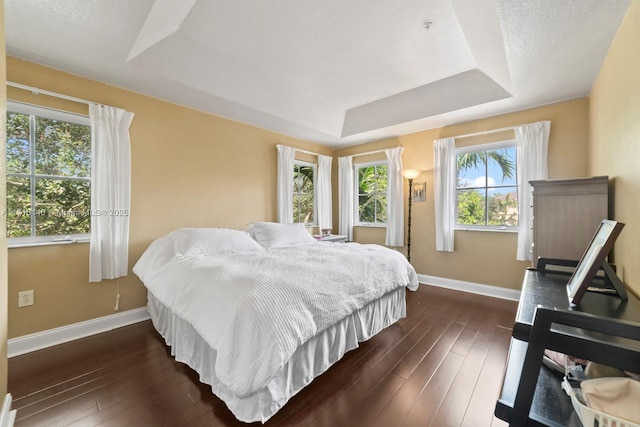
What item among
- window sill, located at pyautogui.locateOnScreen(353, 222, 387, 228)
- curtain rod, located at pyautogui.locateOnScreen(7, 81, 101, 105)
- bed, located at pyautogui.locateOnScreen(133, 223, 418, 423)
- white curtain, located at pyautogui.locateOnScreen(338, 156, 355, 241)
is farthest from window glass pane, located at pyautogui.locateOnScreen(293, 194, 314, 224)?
curtain rod, located at pyautogui.locateOnScreen(7, 81, 101, 105)

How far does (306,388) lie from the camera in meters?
1.70

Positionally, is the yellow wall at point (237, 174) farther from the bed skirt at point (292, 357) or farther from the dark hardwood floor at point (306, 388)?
the bed skirt at point (292, 357)

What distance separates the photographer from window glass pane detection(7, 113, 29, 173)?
2131 millimetres

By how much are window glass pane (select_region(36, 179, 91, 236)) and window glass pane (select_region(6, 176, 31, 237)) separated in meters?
0.06

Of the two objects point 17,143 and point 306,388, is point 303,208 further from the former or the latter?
point 17,143

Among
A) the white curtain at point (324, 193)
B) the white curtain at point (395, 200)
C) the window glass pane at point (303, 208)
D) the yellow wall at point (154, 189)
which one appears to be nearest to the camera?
the yellow wall at point (154, 189)

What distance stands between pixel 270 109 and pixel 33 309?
2929 millimetres

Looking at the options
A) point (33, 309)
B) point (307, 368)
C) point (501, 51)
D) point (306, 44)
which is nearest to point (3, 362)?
point (33, 309)

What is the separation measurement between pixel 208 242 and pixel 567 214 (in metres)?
3.13

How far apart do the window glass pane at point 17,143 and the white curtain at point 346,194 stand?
12.9 feet

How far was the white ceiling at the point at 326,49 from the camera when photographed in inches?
70.8

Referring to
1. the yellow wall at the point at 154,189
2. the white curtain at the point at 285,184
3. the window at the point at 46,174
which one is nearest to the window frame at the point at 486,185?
the white curtain at the point at 285,184

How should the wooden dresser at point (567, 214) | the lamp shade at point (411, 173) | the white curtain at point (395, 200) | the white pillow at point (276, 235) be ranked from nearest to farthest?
the wooden dresser at point (567, 214) < the white pillow at point (276, 235) < the lamp shade at point (411, 173) < the white curtain at point (395, 200)

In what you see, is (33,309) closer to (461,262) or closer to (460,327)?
(460,327)
